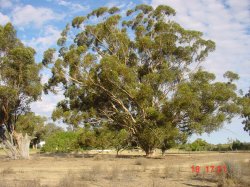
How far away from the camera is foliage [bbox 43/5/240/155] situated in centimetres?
3244

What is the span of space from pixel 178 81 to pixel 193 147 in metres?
40.8

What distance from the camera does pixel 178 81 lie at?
3681cm

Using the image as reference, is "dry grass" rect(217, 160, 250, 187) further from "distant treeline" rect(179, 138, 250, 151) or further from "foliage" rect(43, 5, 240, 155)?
"distant treeline" rect(179, 138, 250, 151)

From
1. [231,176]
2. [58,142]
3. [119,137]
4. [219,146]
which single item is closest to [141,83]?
[119,137]

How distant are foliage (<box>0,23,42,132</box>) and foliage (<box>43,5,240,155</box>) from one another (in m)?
3.44

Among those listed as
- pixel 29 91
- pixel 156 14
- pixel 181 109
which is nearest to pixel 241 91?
pixel 181 109

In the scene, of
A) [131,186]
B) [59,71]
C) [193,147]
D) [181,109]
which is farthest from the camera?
[193,147]

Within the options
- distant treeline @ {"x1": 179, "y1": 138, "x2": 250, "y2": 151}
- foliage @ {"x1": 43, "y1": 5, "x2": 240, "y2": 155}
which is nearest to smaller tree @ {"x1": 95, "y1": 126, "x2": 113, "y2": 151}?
foliage @ {"x1": 43, "y1": 5, "x2": 240, "y2": 155}

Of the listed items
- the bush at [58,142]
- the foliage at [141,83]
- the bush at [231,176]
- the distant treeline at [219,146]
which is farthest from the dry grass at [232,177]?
the distant treeline at [219,146]

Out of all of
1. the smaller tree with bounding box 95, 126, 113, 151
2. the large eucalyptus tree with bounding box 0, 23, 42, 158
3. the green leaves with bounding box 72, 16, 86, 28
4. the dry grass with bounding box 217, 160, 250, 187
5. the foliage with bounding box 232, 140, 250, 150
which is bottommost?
the dry grass with bounding box 217, 160, 250, 187

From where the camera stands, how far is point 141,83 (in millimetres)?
33719

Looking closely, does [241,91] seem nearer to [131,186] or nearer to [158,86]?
[158,86]

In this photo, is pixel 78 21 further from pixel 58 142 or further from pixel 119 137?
pixel 58 142

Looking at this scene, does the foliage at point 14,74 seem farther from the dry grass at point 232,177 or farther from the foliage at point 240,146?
the foliage at point 240,146
